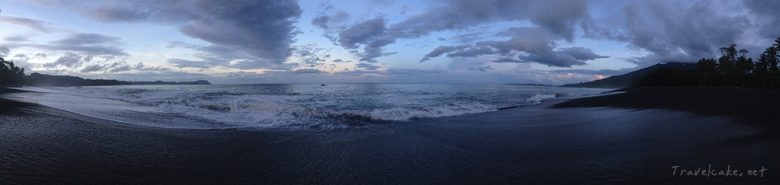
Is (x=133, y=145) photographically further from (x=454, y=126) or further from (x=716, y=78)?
(x=716, y=78)

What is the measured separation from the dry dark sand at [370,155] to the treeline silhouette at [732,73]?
217 feet

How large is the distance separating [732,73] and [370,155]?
85.8 meters

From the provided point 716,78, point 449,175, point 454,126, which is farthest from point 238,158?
point 716,78

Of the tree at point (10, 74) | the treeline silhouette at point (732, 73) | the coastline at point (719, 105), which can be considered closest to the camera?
the coastline at point (719, 105)

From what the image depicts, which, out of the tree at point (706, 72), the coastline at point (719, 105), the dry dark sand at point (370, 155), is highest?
the tree at point (706, 72)

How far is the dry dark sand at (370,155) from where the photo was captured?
4.78 m

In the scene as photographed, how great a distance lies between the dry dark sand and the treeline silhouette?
66098 mm

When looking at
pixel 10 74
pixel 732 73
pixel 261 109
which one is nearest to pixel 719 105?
pixel 261 109

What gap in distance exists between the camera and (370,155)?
656cm

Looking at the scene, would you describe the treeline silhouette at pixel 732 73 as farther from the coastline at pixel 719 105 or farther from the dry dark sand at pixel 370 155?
the dry dark sand at pixel 370 155

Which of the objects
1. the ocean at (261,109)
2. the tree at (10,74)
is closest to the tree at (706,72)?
the ocean at (261,109)

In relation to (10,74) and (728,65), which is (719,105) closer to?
(728,65)

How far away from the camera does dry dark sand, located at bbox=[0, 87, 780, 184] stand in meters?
4.78

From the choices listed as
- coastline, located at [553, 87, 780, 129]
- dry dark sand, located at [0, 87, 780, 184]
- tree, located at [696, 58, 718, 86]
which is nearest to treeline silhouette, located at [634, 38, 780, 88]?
tree, located at [696, 58, 718, 86]
